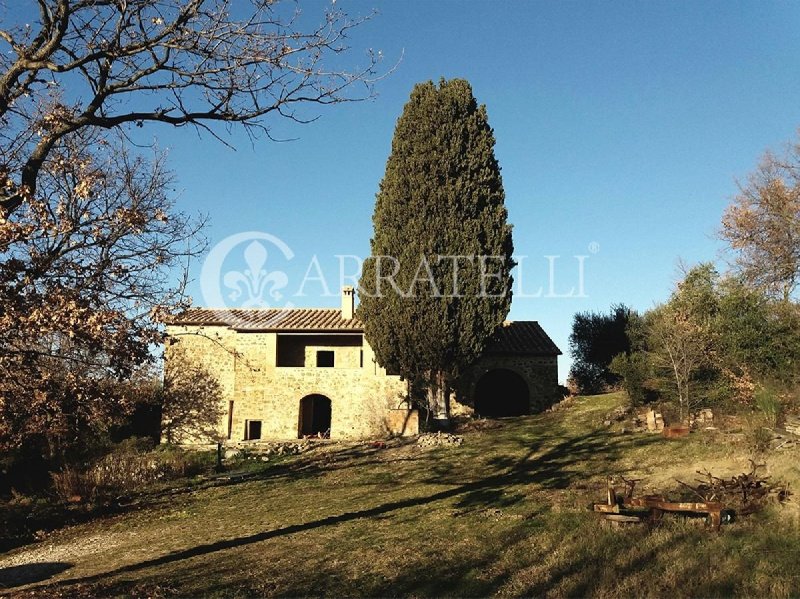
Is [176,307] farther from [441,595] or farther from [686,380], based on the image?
[686,380]

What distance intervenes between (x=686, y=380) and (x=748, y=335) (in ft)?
7.36

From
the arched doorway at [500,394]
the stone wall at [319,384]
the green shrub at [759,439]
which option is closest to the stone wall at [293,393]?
the stone wall at [319,384]

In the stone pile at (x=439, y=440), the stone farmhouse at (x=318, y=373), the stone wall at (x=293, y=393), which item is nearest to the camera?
the stone pile at (x=439, y=440)

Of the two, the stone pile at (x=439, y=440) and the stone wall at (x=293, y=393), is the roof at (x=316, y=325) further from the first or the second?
the stone pile at (x=439, y=440)

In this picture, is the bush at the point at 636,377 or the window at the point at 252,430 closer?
the bush at the point at 636,377

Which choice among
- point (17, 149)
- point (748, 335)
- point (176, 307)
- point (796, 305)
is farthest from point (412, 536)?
point (796, 305)

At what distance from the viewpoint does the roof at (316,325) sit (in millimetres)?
24578

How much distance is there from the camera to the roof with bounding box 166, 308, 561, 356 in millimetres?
24578

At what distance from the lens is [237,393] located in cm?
2411

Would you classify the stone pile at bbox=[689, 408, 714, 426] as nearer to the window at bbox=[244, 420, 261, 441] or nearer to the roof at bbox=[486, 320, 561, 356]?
the roof at bbox=[486, 320, 561, 356]

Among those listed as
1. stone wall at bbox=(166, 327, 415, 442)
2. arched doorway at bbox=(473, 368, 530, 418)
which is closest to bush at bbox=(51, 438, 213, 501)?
stone wall at bbox=(166, 327, 415, 442)

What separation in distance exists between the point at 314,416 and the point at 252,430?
364 centimetres

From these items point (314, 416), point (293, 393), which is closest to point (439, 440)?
point (293, 393)

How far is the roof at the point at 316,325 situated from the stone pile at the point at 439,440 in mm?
4774
